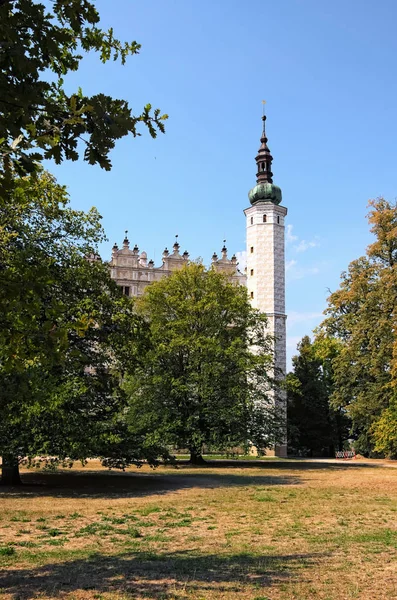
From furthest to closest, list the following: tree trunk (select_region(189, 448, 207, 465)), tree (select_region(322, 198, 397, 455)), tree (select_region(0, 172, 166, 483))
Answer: tree (select_region(322, 198, 397, 455)), tree trunk (select_region(189, 448, 207, 465)), tree (select_region(0, 172, 166, 483))

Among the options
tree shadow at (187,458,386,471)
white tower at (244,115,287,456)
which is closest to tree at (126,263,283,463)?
tree shadow at (187,458,386,471)

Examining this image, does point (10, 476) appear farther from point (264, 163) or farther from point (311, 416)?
point (264, 163)

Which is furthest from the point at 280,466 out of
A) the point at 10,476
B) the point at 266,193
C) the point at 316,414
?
the point at 266,193

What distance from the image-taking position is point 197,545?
781 cm

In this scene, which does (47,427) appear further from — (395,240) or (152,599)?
(395,240)

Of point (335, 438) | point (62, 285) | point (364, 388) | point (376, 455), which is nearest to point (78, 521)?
point (62, 285)

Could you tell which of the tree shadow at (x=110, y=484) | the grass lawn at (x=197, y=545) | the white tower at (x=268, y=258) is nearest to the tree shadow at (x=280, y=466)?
the tree shadow at (x=110, y=484)

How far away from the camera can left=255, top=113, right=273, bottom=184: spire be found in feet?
168

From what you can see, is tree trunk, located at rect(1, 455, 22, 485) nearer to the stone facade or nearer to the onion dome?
the stone facade

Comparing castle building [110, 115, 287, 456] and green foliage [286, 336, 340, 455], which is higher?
castle building [110, 115, 287, 456]

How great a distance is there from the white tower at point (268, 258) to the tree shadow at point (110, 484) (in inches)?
975

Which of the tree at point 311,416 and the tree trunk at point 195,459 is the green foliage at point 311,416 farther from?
the tree trunk at point 195,459

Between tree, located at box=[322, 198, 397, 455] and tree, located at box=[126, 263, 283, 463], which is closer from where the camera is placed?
tree, located at box=[126, 263, 283, 463]

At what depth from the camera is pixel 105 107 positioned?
12.2ft
